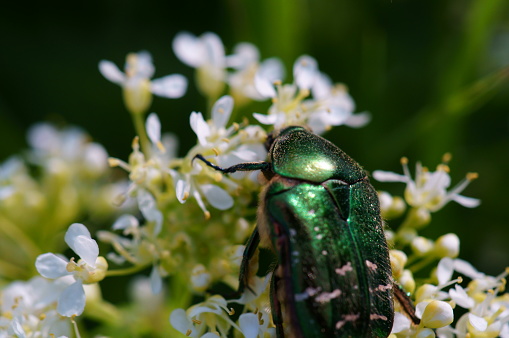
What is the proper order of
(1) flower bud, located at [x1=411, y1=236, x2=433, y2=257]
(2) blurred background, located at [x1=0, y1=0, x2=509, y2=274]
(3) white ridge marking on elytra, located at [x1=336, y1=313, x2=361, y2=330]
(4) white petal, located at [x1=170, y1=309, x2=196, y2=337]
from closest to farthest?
(3) white ridge marking on elytra, located at [x1=336, y1=313, x2=361, y2=330], (4) white petal, located at [x1=170, y1=309, x2=196, y2=337], (1) flower bud, located at [x1=411, y1=236, x2=433, y2=257], (2) blurred background, located at [x1=0, y1=0, x2=509, y2=274]

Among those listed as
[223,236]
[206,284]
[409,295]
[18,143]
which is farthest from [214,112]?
[18,143]

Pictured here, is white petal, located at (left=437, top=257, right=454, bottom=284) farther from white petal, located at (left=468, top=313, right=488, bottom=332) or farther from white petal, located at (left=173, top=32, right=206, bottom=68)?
white petal, located at (left=173, top=32, right=206, bottom=68)

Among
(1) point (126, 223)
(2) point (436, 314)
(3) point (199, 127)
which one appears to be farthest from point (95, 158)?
(2) point (436, 314)

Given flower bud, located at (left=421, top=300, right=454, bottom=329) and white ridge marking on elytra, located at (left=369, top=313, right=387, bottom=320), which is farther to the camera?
flower bud, located at (left=421, top=300, right=454, bottom=329)

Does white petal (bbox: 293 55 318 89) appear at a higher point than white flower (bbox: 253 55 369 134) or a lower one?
higher

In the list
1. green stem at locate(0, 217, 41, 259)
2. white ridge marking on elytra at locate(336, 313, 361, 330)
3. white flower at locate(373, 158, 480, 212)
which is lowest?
white ridge marking on elytra at locate(336, 313, 361, 330)

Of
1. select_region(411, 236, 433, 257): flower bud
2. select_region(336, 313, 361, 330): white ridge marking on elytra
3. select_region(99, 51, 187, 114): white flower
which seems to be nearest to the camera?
select_region(336, 313, 361, 330): white ridge marking on elytra

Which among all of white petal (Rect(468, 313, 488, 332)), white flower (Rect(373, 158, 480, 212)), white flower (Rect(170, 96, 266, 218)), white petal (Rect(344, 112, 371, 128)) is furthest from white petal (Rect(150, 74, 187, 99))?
white petal (Rect(468, 313, 488, 332))

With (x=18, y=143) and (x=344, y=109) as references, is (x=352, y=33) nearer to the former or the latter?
(x=344, y=109)
